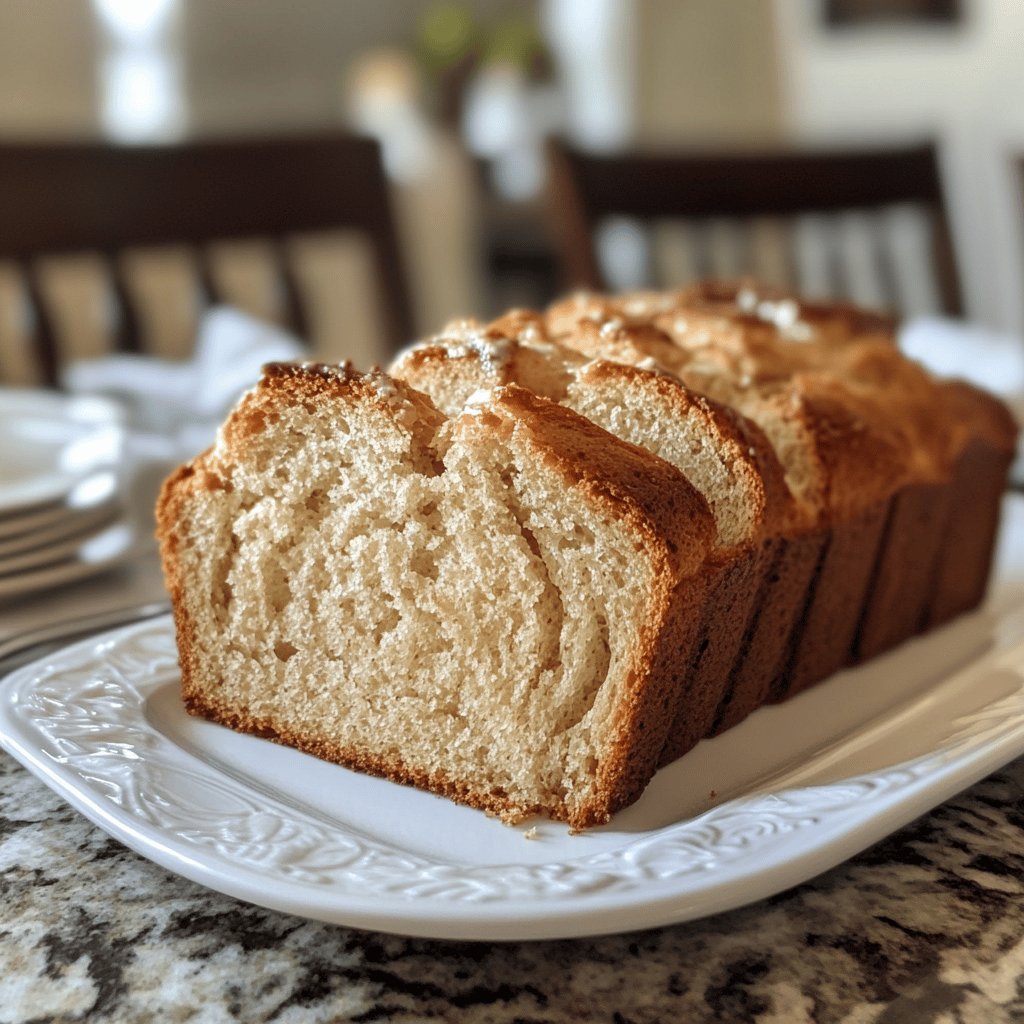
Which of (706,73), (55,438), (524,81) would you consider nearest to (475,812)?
(55,438)

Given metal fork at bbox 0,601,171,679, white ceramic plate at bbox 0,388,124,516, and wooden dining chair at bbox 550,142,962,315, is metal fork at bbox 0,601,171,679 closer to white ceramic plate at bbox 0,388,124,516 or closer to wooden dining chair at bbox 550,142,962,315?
white ceramic plate at bbox 0,388,124,516

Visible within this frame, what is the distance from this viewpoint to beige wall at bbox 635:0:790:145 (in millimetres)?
6344

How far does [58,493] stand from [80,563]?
0.30 ft

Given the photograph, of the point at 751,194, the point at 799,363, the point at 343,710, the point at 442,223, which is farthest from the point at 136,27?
the point at 343,710

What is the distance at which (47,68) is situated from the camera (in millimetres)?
4730

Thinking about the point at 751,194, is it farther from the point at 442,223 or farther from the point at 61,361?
the point at 442,223

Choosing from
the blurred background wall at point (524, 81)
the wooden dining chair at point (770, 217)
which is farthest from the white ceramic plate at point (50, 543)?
the blurred background wall at point (524, 81)

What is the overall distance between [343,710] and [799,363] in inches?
31.7

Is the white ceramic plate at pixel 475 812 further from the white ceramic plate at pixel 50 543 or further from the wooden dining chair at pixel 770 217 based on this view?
the wooden dining chair at pixel 770 217

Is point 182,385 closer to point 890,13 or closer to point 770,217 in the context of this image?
point 770,217

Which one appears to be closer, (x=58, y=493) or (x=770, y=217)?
(x=58, y=493)

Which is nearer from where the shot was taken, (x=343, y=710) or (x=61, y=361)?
(x=343, y=710)

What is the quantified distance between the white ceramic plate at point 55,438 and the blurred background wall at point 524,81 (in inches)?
129

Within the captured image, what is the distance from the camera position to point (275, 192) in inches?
110
